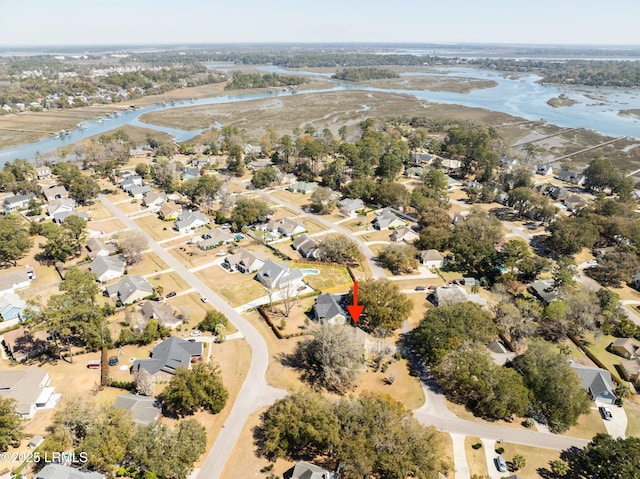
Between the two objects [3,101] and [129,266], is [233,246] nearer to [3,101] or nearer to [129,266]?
[129,266]

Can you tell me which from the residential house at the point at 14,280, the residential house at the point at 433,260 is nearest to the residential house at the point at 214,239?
the residential house at the point at 14,280

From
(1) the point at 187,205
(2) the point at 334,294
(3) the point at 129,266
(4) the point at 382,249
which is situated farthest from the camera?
(1) the point at 187,205

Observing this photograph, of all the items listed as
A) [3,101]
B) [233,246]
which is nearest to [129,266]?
[233,246]

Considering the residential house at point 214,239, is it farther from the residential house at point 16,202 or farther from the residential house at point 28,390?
the residential house at point 16,202

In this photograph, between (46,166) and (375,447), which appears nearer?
(375,447)

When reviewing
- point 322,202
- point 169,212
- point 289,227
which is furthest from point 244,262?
point 169,212

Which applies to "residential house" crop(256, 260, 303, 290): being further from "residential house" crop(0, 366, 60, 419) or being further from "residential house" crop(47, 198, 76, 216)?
"residential house" crop(47, 198, 76, 216)
